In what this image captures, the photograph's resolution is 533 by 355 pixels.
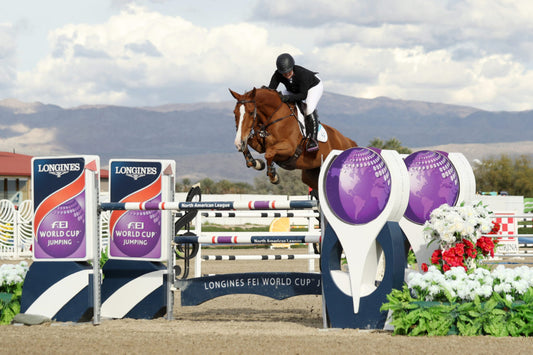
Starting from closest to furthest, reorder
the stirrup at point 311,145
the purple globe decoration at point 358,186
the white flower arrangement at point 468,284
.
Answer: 1. the white flower arrangement at point 468,284
2. the purple globe decoration at point 358,186
3. the stirrup at point 311,145

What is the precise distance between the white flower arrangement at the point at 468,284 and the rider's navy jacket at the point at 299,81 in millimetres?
3042

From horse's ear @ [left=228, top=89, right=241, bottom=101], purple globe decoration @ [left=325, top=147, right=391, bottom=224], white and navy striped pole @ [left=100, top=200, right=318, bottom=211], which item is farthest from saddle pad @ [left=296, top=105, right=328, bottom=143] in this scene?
purple globe decoration @ [left=325, top=147, right=391, bottom=224]

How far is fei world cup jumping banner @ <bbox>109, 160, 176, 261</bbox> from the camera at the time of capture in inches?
261

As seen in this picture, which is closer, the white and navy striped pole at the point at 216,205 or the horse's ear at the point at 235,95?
the white and navy striped pole at the point at 216,205

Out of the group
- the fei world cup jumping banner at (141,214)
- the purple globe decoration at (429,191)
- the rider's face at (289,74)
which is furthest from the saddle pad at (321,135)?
the fei world cup jumping banner at (141,214)

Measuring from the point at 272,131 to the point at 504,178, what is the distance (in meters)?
53.3

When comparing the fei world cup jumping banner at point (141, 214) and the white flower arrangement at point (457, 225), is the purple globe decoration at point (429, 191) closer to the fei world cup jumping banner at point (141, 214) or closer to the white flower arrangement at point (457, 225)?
the white flower arrangement at point (457, 225)

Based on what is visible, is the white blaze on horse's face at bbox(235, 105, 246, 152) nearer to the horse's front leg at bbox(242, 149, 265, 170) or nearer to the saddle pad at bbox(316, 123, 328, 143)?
the horse's front leg at bbox(242, 149, 265, 170)

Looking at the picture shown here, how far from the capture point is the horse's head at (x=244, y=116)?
25.0 feet

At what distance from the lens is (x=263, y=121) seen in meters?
7.96

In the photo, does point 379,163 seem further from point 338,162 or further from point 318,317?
point 318,317

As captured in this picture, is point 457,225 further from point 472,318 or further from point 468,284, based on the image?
point 472,318

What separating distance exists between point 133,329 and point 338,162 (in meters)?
2.09

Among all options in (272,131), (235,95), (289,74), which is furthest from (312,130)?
(235,95)
